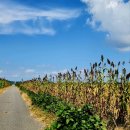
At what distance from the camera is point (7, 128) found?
60.3 ft

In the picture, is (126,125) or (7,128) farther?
(7,128)

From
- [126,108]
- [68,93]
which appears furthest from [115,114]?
[68,93]

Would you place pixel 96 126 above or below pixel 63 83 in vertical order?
below

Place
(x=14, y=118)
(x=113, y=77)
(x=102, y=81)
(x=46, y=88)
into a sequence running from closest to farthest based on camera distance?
(x=113, y=77), (x=102, y=81), (x=14, y=118), (x=46, y=88)

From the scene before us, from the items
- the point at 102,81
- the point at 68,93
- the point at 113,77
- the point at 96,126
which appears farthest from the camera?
the point at 68,93

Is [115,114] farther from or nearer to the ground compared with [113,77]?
nearer to the ground

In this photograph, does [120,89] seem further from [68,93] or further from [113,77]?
[68,93]

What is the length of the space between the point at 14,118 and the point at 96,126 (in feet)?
35.2

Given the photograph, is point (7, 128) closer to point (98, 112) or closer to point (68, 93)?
point (98, 112)

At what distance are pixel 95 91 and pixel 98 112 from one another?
154 centimetres

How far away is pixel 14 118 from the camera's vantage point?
74.8 feet

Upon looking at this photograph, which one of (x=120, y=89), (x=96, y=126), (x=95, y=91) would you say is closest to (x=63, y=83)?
(x=95, y=91)

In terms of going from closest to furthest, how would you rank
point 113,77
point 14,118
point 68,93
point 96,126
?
point 96,126
point 113,77
point 14,118
point 68,93

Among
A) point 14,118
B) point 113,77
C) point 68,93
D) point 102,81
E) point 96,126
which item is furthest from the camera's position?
point 68,93
